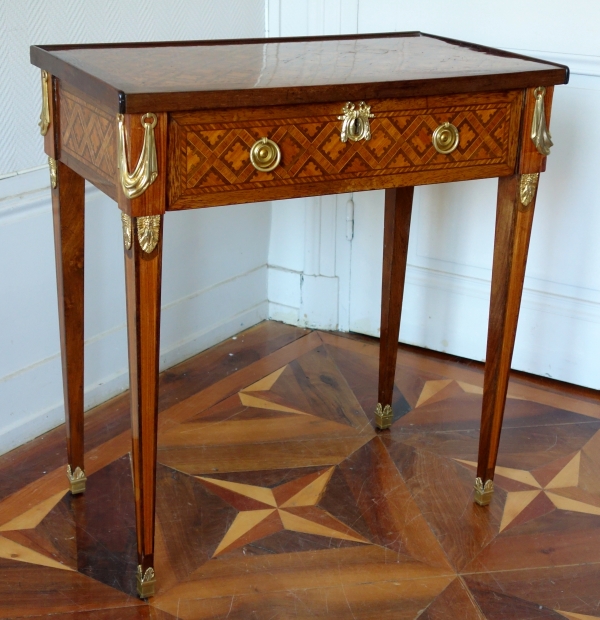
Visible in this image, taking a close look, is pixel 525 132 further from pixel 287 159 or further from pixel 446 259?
pixel 446 259

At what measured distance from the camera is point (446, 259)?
227 cm

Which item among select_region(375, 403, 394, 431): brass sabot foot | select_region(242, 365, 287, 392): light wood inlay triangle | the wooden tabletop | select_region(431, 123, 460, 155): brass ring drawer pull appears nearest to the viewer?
the wooden tabletop

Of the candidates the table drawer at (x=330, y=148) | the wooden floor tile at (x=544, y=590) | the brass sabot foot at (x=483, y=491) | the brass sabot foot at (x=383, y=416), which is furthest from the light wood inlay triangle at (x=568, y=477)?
the table drawer at (x=330, y=148)

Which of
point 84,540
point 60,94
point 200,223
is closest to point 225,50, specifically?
point 60,94

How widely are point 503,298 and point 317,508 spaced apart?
52 centimetres

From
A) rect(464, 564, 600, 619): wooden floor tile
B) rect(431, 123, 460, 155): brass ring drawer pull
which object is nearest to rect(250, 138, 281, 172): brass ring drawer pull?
rect(431, 123, 460, 155): brass ring drawer pull

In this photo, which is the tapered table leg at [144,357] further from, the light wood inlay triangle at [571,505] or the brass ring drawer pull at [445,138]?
the light wood inlay triangle at [571,505]

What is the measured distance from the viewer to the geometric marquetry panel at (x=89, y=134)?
47.1 inches

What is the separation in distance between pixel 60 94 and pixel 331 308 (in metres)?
1.23

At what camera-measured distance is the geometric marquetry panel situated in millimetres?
1197

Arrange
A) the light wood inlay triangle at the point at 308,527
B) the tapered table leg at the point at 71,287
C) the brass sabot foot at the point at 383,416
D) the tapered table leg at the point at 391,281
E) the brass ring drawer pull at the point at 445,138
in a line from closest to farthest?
the brass ring drawer pull at the point at 445,138 < the tapered table leg at the point at 71,287 < the light wood inlay triangle at the point at 308,527 < the tapered table leg at the point at 391,281 < the brass sabot foot at the point at 383,416

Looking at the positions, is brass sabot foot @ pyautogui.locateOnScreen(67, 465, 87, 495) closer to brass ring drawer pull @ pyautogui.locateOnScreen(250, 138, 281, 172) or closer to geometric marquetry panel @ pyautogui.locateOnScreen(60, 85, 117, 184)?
geometric marquetry panel @ pyautogui.locateOnScreen(60, 85, 117, 184)

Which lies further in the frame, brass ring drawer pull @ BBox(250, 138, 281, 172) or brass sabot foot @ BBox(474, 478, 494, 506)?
brass sabot foot @ BBox(474, 478, 494, 506)

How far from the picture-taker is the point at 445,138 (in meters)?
1.36
